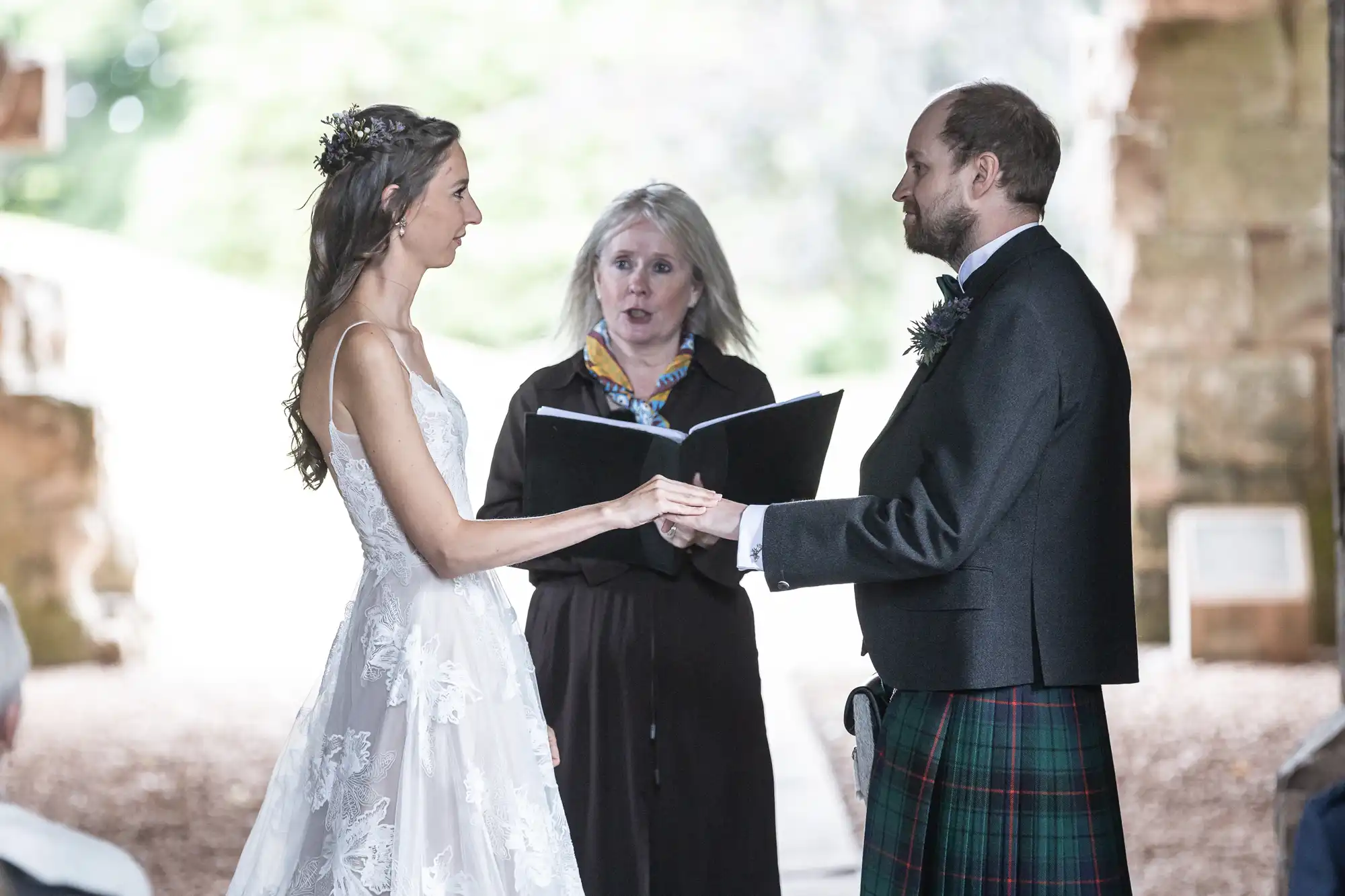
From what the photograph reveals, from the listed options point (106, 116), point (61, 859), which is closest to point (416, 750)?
point (61, 859)

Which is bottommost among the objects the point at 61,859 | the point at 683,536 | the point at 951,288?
the point at 61,859

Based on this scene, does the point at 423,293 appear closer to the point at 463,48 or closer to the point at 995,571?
the point at 463,48

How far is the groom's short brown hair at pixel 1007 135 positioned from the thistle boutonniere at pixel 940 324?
0.53 feet

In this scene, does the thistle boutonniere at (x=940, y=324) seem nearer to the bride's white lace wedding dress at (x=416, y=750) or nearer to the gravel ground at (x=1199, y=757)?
the bride's white lace wedding dress at (x=416, y=750)

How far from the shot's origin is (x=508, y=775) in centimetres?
205

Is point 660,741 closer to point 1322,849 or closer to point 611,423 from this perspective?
point 611,423

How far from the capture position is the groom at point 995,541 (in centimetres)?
189

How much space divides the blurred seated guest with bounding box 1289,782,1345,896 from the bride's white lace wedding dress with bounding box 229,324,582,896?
974mm

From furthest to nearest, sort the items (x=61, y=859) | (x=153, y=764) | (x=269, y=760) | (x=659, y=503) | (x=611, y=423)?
(x=269, y=760), (x=153, y=764), (x=61, y=859), (x=611, y=423), (x=659, y=503)

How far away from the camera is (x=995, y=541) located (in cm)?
193

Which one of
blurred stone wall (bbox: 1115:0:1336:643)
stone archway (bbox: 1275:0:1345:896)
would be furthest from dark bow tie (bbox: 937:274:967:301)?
blurred stone wall (bbox: 1115:0:1336:643)

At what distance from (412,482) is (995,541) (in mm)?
804

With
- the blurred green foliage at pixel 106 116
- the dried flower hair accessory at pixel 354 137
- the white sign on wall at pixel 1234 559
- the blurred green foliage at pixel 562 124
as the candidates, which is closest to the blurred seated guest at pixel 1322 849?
the dried flower hair accessory at pixel 354 137

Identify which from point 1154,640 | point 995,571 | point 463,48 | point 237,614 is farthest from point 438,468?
point 463,48
